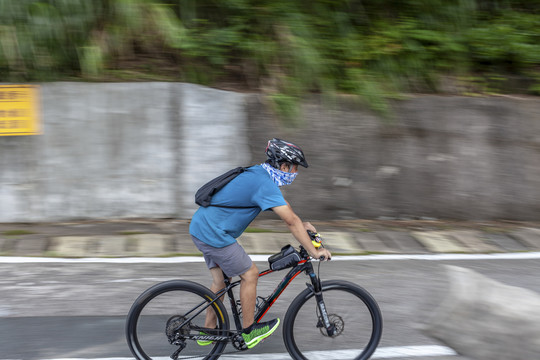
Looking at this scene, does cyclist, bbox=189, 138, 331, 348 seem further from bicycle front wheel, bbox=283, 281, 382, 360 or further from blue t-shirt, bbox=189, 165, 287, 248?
bicycle front wheel, bbox=283, 281, 382, 360

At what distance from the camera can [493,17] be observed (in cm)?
884

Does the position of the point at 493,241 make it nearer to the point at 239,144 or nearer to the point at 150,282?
the point at 239,144

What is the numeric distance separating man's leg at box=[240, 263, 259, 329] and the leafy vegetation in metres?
3.94

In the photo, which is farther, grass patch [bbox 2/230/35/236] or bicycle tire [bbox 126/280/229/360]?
grass patch [bbox 2/230/35/236]

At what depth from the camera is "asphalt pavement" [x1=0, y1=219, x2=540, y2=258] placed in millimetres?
6484

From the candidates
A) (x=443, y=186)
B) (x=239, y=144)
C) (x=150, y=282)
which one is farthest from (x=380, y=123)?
(x=150, y=282)

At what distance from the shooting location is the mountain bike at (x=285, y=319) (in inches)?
153

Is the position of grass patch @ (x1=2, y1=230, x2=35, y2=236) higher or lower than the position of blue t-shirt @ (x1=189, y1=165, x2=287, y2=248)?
lower

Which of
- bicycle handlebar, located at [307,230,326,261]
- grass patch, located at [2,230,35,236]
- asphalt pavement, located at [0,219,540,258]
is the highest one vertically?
bicycle handlebar, located at [307,230,326,261]

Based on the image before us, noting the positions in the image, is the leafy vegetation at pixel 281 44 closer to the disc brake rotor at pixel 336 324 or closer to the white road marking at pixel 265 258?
the white road marking at pixel 265 258

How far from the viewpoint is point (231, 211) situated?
381cm

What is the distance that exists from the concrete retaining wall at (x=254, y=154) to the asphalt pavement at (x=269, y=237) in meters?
0.19

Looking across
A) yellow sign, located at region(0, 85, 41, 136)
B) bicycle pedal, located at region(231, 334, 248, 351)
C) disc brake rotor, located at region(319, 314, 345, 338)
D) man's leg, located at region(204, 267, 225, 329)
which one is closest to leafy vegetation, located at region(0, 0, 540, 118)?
yellow sign, located at region(0, 85, 41, 136)

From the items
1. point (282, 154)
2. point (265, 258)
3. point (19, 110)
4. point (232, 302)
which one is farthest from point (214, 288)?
point (19, 110)
